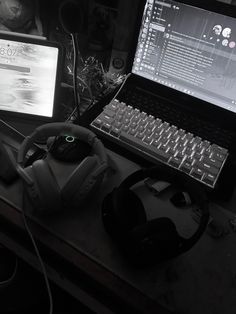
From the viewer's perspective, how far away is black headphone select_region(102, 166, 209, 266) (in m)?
0.57

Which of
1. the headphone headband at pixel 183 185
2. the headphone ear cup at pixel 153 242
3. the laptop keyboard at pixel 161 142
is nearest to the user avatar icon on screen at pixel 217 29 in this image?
the laptop keyboard at pixel 161 142

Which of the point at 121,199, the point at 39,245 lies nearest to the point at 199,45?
the point at 121,199

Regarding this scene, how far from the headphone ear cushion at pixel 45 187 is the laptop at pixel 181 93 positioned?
0.76 feet

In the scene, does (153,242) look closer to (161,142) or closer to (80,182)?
(80,182)

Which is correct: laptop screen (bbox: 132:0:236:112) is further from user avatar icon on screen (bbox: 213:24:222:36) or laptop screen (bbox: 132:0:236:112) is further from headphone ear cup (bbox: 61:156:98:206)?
headphone ear cup (bbox: 61:156:98:206)

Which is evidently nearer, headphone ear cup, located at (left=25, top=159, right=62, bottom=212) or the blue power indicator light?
headphone ear cup, located at (left=25, top=159, right=62, bottom=212)

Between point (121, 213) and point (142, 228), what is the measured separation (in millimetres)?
48

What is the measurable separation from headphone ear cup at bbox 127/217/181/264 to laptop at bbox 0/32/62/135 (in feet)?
1.34

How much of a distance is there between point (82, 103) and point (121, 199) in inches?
16.6

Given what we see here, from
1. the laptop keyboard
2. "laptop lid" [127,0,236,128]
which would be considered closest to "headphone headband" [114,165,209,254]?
the laptop keyboard

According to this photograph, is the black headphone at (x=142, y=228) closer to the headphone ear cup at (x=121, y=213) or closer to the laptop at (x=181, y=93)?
the headphone ear cup at (x=121, y=213)

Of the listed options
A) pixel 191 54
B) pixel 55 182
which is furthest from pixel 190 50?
pixel 55 182

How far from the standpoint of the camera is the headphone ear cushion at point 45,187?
0.63 meters

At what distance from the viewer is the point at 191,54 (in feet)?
2.78
